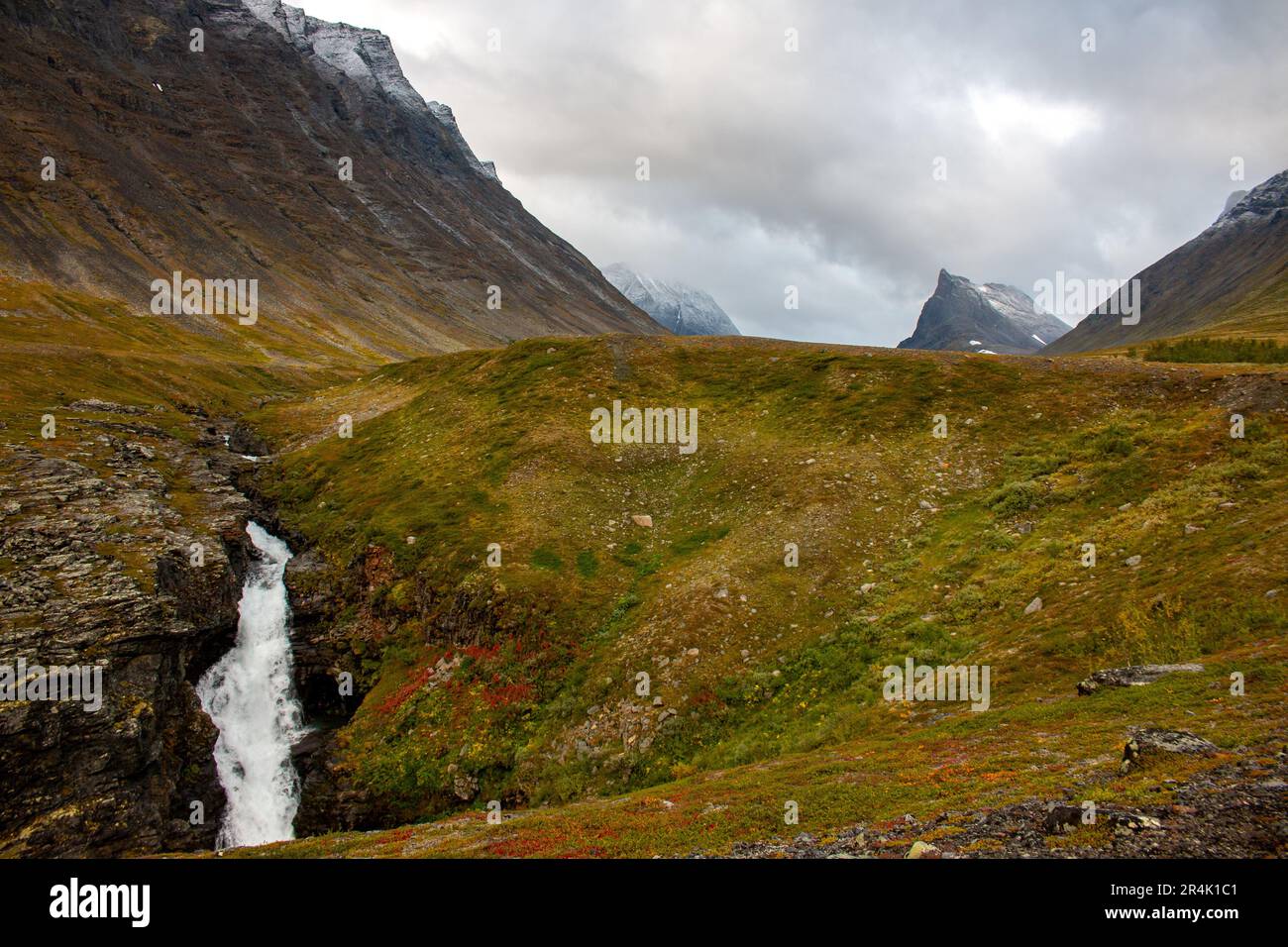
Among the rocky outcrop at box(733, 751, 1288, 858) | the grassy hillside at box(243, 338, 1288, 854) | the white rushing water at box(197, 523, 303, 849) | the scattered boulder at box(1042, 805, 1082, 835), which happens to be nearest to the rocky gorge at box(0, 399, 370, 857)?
the white rushing water at box(197, 523, 303, 849)

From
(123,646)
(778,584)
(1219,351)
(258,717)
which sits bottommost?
(258,717)

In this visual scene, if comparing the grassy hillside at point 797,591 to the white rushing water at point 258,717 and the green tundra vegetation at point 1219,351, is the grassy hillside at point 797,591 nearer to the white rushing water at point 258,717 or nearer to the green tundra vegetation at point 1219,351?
the white rushing water at point 258,717

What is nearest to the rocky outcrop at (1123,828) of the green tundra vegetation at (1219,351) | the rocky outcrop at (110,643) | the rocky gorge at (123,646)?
the rocky gorge at (123,646)

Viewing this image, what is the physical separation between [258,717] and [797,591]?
26553mm

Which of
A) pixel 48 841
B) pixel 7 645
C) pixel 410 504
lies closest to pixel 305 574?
pixel 410 504

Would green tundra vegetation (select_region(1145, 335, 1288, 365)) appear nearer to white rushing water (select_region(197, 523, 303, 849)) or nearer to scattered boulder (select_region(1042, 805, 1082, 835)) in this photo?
scattered boulder (select_region(1042, 805, 1082, 835))

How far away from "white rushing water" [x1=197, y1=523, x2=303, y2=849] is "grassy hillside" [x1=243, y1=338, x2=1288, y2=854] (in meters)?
3.24

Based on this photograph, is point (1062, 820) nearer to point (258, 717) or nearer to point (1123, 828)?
point (1123, 828)

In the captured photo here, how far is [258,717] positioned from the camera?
30.7m

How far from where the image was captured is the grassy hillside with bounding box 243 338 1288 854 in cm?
1525

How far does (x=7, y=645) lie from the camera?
23562 millimetres

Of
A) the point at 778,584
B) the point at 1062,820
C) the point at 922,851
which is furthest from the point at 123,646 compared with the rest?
the point at 1062,820

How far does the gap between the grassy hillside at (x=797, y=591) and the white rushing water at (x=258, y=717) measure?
3.24 m
